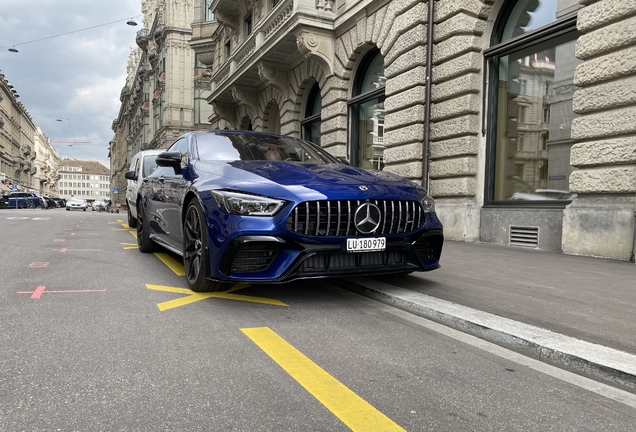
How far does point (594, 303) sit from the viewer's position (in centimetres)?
407

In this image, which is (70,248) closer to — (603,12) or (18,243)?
(18,243)

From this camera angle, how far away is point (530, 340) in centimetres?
296

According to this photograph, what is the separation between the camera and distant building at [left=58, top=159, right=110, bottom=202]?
17525 cm

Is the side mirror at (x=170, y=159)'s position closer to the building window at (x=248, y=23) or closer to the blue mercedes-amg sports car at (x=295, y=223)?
the blue mercedes-amg sports car at (x=295, y=223)

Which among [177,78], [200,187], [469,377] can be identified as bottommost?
[469,377]

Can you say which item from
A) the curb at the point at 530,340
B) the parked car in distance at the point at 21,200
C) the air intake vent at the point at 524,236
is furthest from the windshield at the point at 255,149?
the parked car in distance at the point at 21,200

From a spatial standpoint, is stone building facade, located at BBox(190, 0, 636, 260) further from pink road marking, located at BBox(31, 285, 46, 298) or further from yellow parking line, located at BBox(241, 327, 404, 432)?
pink road marking, located at BBox(31, 285, 46, 298)

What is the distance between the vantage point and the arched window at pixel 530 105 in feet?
27.2

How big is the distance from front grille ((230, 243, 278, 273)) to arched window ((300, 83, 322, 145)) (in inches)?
501

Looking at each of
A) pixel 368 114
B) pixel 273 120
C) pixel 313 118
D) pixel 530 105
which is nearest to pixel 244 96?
pixel 273 120

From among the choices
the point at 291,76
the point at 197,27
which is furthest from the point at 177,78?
the point at 291,76

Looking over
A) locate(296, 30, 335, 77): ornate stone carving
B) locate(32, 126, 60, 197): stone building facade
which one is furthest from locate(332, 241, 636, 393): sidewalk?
locate(32, 126, 60, 197): stone building facade

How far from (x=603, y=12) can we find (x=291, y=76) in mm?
11209

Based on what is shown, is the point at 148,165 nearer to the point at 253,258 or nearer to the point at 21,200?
the point at 253,258
